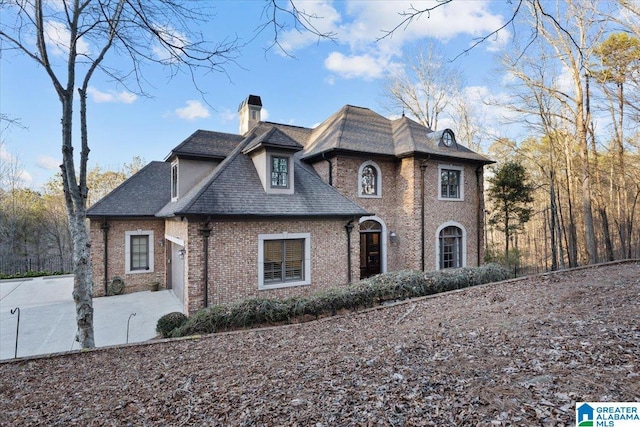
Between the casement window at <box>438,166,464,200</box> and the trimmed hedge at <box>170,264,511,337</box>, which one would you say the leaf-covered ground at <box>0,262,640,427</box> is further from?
the casement window at <box>438,166,464,200</box>

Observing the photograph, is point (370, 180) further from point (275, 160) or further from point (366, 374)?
point (366, 374)

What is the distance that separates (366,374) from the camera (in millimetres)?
3805

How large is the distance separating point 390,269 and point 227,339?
855 centimetres

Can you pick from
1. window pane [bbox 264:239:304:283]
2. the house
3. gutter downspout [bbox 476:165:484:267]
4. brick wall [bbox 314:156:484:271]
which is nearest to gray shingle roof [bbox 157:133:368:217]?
the house

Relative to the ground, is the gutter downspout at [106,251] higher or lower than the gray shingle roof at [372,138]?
lower

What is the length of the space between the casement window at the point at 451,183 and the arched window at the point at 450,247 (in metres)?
1.43

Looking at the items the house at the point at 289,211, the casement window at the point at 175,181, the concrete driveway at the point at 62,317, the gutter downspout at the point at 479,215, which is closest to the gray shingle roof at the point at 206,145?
the house at the point at 289,211

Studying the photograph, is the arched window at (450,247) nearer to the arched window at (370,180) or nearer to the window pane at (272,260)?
the arched window at (370,180)

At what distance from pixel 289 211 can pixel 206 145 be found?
4.95 m

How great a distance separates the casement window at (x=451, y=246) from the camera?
1362 cm

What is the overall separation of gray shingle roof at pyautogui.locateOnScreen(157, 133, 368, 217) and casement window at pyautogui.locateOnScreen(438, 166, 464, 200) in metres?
5.13

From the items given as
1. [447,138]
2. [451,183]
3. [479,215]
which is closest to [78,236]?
[451,183]

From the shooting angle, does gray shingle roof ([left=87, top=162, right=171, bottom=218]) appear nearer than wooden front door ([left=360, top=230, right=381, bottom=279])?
Yes

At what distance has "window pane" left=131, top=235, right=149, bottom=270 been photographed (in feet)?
41.2
